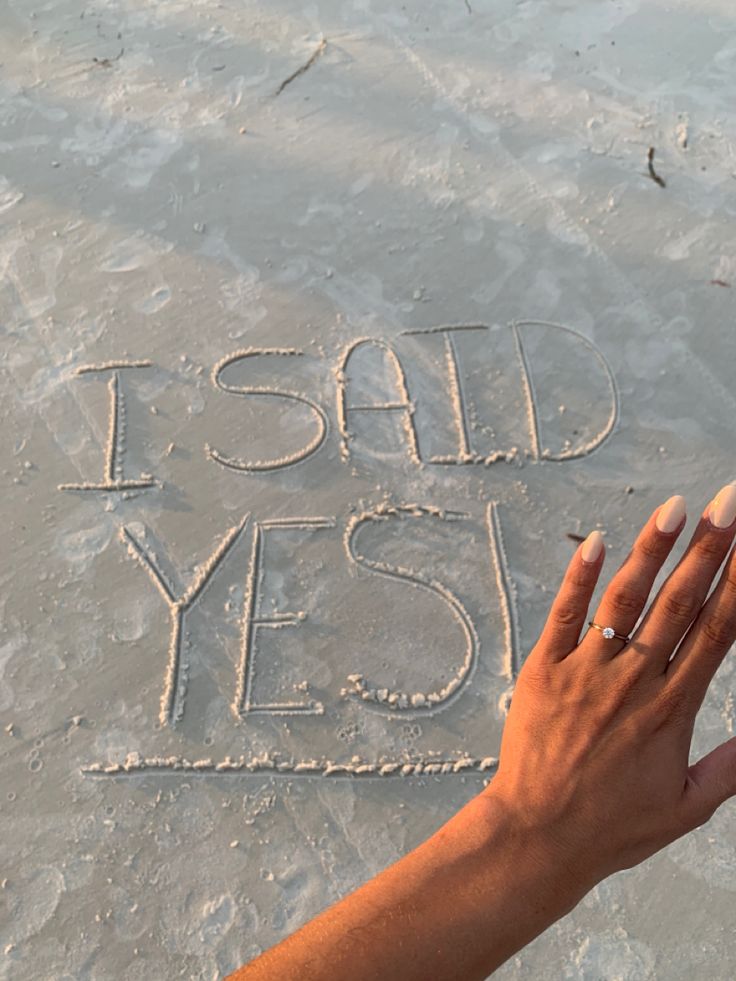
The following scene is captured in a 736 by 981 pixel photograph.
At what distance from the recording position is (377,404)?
2084mm

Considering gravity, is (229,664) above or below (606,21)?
below

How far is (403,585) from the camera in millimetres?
1858

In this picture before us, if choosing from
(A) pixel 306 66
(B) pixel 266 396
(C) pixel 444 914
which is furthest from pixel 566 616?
(A) pixel 306 66

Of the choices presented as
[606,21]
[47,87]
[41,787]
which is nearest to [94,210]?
[47,87]

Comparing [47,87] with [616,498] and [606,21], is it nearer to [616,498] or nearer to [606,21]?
[606,21]

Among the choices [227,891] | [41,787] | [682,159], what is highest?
[682,159]

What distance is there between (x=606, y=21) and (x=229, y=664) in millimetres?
2480

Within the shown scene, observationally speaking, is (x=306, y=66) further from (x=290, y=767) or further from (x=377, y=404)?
(x=290, y=767)

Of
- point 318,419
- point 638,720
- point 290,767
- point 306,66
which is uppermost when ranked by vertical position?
point 306,66

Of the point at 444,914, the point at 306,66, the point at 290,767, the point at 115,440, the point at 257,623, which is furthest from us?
the point at 306,66

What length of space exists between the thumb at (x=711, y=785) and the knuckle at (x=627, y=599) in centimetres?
22

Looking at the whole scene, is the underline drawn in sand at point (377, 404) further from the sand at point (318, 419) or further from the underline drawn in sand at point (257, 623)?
the underline drawn in sand at point (257, 623)

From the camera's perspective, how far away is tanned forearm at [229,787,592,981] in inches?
42.4

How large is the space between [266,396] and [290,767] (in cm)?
90
